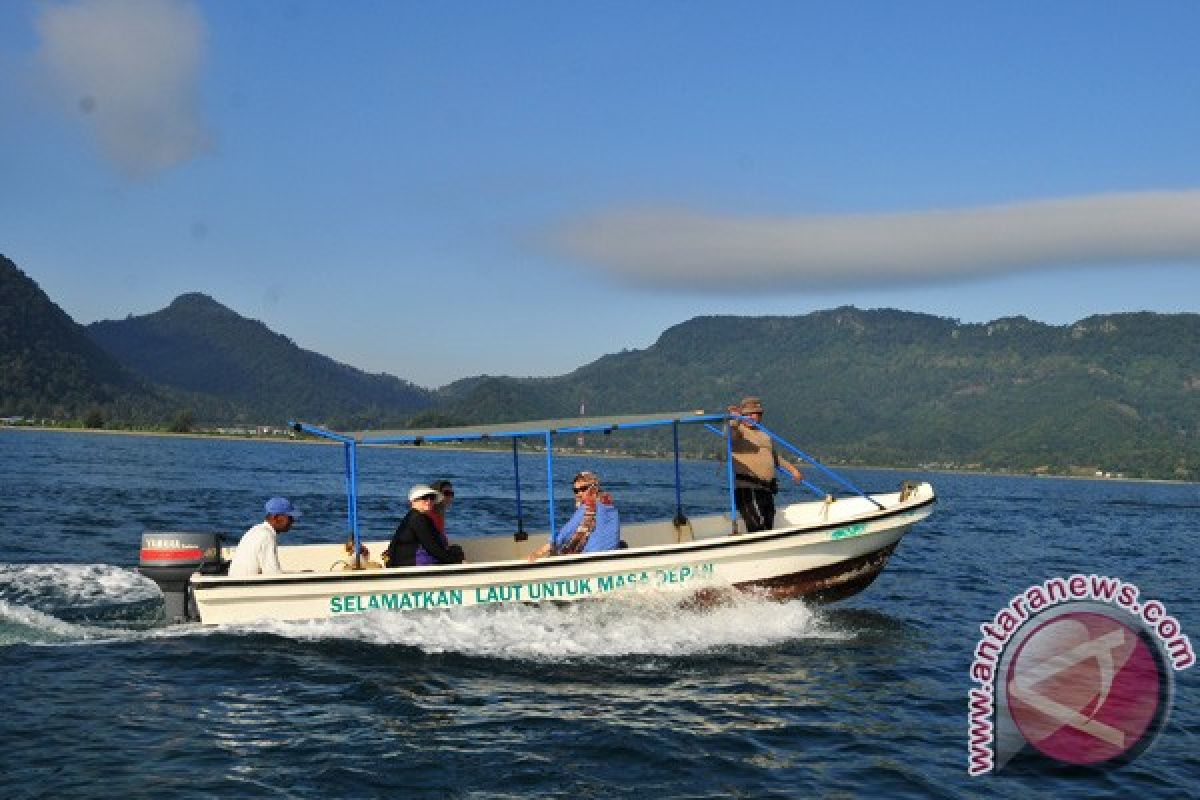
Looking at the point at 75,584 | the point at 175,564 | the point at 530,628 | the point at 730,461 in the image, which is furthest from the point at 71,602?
the point at 730,461

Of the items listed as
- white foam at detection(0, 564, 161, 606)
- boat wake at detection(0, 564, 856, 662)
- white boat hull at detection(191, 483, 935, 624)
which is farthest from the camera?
white foam at detection(0, 564, 161, 606)

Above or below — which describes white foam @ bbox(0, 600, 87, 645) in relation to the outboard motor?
below

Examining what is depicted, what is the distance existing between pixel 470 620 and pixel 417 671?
1548 millimetres

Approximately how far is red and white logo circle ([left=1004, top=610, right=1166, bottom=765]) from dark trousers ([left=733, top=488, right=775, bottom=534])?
408cm

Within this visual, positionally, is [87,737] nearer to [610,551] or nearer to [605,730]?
[605,730]

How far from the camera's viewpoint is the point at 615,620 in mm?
14164

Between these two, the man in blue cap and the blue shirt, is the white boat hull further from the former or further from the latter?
the blue shirt

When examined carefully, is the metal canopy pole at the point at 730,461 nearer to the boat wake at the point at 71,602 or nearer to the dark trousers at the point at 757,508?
the dark trousers at the point at 757,508

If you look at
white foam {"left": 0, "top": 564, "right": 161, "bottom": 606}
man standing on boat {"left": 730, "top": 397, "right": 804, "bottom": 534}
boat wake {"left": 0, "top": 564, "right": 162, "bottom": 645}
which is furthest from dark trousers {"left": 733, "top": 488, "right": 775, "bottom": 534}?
white foam {"left": 0, "top": 564, "right": 161, "bottom": 606}

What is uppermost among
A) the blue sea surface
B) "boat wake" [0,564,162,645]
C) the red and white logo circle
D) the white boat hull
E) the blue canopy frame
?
the blue canopy frame

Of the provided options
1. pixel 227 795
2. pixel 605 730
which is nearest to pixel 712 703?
pixel 605 730

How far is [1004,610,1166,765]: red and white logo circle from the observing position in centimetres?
1070

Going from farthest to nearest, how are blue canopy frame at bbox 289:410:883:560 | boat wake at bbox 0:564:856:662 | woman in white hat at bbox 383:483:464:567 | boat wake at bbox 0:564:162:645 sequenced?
blue canopy frame at bbox 289:410:883:560 → woman in white hat at bbox 383:483:464:567 → boat wake at bbox 0:564:162:645 → boat wake at bbox 0:564:856:662

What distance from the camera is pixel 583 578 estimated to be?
14.0 m
